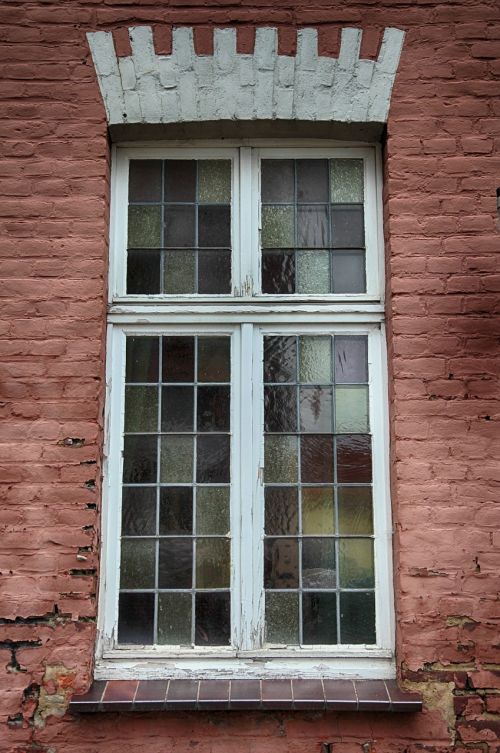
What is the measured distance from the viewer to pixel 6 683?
292 centimetres

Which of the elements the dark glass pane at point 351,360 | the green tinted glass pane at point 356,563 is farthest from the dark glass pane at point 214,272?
the green tinted glass pane at point 356,563

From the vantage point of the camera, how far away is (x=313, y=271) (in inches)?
133

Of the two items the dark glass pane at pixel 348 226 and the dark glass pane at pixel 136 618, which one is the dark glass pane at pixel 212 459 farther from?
the dark glass pane at pixel 348 226

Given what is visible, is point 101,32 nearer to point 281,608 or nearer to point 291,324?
point 291,324

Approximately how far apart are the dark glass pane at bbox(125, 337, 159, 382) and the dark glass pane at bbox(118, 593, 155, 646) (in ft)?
3.20

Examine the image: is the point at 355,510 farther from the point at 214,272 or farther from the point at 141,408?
the point at 214,272

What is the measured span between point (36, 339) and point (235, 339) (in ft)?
2.93

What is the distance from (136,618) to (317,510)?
928mm

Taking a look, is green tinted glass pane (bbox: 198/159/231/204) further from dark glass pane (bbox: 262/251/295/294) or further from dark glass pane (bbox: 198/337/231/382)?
dark glass pane (bbox: 198/337/231/382)

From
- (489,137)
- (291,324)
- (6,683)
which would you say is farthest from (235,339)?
(6,683)

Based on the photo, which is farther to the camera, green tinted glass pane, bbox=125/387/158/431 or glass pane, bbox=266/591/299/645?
green tinted glass pane, bbox=125/387/158/431

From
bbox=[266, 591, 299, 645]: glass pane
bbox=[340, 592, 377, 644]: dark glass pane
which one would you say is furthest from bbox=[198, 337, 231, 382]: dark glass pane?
bbox=[340, 592, 377, 644]: dark glass pane

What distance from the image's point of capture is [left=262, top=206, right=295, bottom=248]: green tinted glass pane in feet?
11.2

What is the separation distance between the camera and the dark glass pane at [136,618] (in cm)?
310
